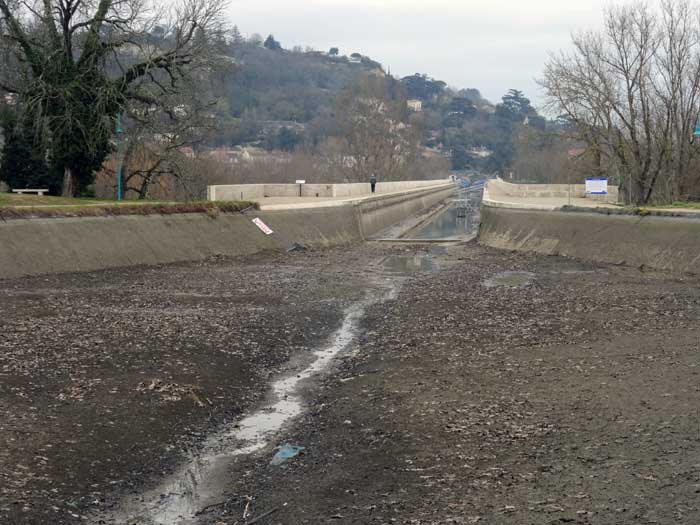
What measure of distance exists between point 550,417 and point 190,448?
4.36 meters

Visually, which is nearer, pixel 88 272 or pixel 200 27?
pixel 88 272

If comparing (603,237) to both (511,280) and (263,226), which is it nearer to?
(511,280)

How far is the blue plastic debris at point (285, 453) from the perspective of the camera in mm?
10781

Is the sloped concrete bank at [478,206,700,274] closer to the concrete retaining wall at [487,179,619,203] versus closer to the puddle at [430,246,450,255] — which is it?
the puddle at [430,246,450,255]

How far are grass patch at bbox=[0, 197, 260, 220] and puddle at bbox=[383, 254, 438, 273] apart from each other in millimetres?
7050

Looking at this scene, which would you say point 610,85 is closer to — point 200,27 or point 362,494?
point 200,27

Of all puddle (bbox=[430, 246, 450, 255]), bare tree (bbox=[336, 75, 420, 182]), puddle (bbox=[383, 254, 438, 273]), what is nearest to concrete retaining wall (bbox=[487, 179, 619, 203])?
puddle (bbox=[430, 246, 450, 255])

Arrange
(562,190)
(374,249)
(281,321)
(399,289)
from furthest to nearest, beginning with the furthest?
(562,190) < (374,249) < (399,289) < (281,321)

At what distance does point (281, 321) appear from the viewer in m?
20.2

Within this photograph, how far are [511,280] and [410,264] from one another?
7970 millimetres

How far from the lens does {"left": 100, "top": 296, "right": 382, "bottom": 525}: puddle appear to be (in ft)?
29.9

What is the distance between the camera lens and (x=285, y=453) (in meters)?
11.1


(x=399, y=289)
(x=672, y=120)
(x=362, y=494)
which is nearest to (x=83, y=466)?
(x=362, y=494)

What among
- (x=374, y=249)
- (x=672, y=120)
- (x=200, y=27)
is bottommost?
(x=374, y=249)
